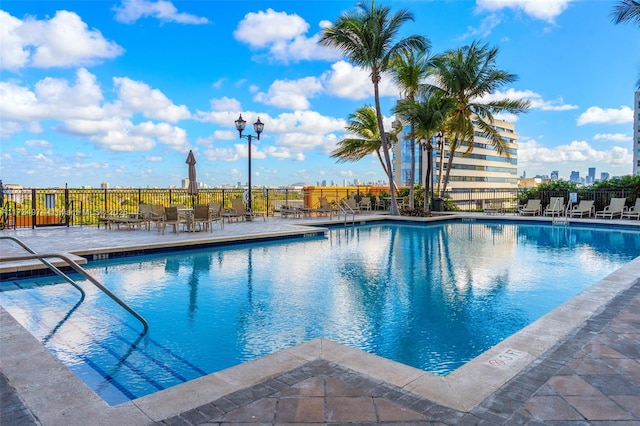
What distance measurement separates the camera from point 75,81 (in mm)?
16516

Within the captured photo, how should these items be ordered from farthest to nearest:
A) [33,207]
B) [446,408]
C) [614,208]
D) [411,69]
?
[411,69] < [614,208] < [33,207] < [446,408]

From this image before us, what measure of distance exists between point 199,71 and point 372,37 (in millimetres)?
9534

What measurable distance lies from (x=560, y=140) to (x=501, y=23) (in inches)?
942

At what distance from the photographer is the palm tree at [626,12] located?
13094 mm

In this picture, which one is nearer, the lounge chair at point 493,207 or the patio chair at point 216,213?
the patio chair at point 216,213

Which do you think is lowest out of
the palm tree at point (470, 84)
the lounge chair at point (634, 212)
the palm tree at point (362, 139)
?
the lounge chair at point (634, 212)

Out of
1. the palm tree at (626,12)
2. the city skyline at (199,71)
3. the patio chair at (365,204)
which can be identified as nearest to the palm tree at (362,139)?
the city skyline at (199,71)

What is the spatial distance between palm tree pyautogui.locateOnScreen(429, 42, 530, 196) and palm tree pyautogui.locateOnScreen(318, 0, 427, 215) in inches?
86.6

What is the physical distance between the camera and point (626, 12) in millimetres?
13195

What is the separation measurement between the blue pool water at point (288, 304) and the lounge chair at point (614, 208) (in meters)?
6.45

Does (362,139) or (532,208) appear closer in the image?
(532,208)

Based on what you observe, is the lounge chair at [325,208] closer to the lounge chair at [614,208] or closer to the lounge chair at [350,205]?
the lounge chair at [350,205]

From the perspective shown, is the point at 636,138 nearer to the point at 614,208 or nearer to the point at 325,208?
the point at 614,208

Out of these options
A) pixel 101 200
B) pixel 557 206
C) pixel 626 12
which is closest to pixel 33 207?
pixel 101 200
